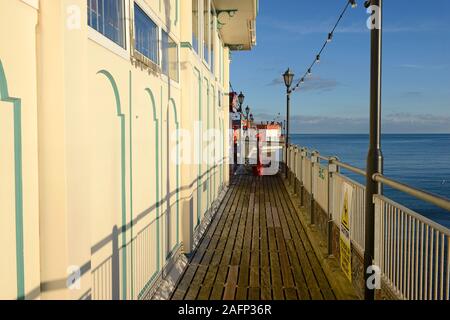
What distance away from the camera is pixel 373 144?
4.16 metres

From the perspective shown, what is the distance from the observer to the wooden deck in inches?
203

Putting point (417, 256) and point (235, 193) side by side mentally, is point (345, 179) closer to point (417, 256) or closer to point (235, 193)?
point (417, 256)

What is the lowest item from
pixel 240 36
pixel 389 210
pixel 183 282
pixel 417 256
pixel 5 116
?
pixel 183 282

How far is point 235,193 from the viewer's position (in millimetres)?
13617

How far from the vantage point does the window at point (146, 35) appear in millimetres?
4098

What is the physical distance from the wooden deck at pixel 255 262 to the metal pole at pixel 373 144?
116cm

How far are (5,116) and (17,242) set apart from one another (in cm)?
65

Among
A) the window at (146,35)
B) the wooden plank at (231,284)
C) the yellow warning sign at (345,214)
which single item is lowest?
the wooden plank at (231,284)

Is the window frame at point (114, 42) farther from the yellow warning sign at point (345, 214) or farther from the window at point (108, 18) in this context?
the yellow warning sign at point (345, 214)

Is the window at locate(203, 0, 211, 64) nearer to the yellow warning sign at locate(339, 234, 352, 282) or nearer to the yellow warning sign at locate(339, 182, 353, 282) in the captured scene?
the yellow warning sign at locate(339, 182, 353, 282)

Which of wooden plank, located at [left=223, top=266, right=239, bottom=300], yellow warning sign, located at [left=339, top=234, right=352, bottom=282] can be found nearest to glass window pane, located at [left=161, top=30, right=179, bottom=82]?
wooden plank, located at [left=223, top=266, right=239, bottom=300]

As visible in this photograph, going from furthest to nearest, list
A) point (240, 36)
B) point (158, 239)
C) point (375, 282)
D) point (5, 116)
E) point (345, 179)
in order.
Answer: point (240, 36)
point (345, 179)
point (158, 239)
point (375, 282)
point (5, 116)

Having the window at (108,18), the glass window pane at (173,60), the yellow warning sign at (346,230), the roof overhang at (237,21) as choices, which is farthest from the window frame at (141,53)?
the roof overhang at (237,21)
